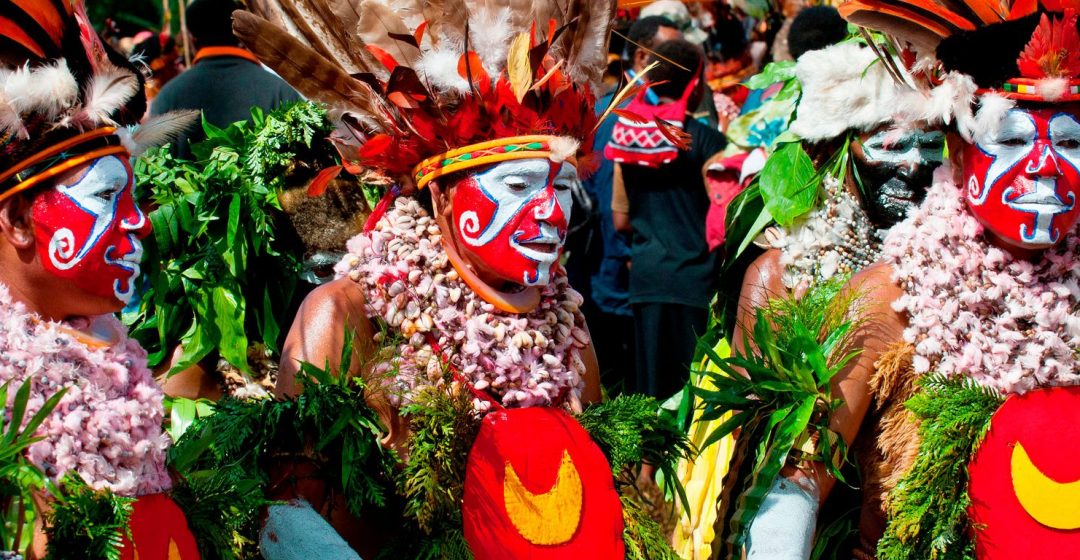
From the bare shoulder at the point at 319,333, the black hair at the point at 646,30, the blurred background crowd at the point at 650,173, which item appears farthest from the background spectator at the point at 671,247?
the bare shoulder at the point at 319,333

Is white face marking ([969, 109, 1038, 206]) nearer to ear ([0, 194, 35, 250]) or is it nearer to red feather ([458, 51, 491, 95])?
red feather ([458, 51, 491, 95])

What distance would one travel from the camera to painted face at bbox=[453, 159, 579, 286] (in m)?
3.02

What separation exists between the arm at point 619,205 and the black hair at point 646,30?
105 cm

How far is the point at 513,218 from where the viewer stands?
3.02 meters

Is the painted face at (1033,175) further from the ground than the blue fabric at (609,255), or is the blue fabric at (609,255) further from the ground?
the painted face at (1033,175)

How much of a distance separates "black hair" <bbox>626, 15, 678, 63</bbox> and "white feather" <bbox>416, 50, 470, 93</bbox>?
153 inches

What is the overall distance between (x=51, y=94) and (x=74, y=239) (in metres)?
0.30

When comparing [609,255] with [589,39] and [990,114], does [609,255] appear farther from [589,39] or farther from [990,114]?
[990,114]

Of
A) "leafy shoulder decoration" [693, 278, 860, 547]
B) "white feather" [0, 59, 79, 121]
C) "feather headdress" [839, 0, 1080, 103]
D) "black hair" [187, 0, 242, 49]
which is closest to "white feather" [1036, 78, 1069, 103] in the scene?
"feather headdress" [839, 0, 1080, 103]

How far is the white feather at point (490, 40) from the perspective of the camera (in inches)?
123

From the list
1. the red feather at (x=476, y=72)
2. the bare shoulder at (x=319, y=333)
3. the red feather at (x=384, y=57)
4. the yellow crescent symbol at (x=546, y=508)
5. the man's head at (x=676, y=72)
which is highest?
the red feather at (x=384, y=57)

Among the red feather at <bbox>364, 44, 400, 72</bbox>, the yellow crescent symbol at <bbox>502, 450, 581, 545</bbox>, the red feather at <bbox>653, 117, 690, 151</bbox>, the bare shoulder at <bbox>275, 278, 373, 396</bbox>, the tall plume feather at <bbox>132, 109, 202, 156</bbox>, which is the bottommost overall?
the yellow crescent symbol at <bbox>502, 450, 581, 545</bbox>

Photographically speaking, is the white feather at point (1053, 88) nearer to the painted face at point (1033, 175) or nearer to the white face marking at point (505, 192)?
the painted face at point (1033, 175)

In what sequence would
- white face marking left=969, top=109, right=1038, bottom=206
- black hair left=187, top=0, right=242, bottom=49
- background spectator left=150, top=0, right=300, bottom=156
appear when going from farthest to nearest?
black hair left=187, top=0, right=242, bottom=49 < background spectator left=150, top=0, right=300, bottom=156 < white face marking left=969, top=109, right=1038, bottom=206
